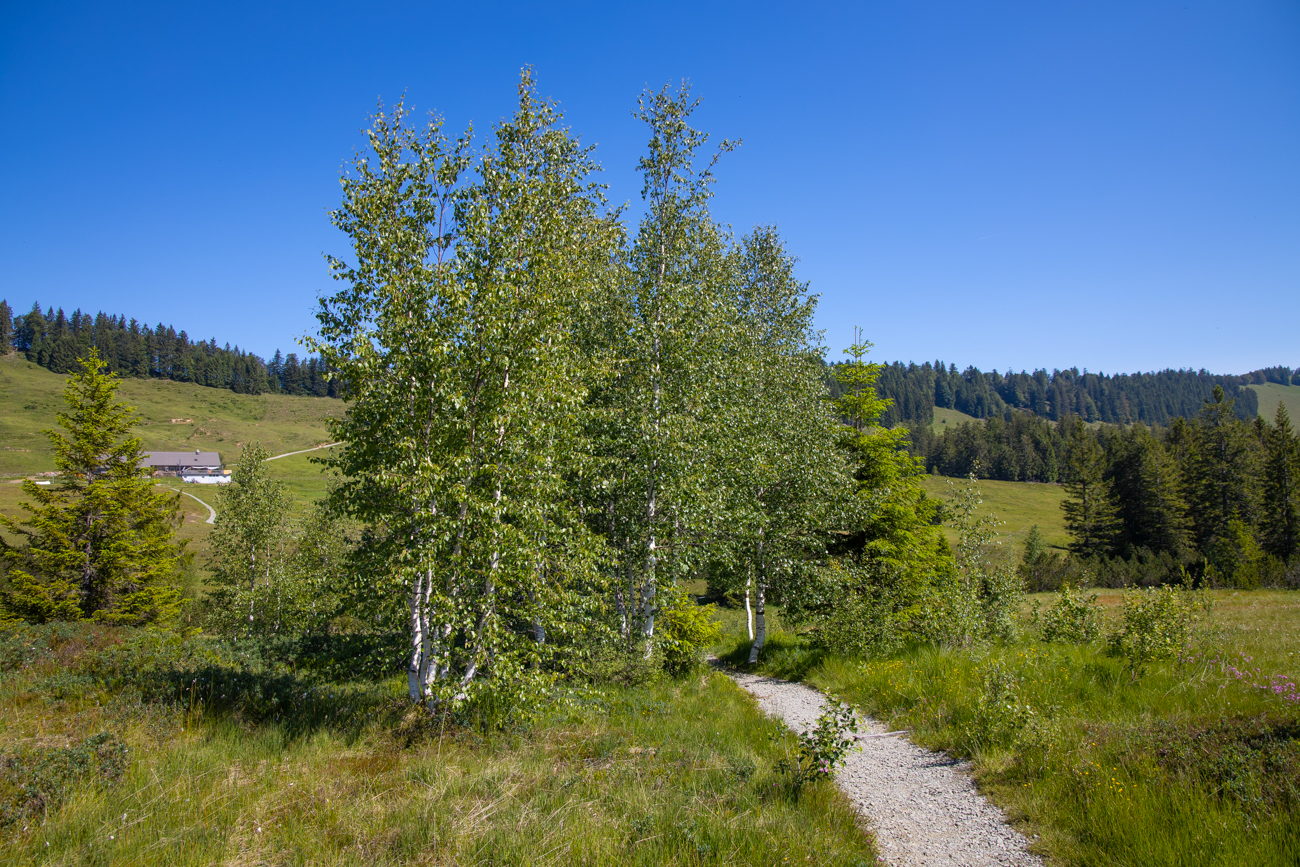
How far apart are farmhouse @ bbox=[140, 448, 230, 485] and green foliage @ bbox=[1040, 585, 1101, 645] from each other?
12302 centimetres

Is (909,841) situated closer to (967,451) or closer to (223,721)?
(223,721)

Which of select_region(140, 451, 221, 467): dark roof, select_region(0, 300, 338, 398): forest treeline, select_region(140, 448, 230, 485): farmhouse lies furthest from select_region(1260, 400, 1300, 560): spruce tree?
select_region(0, 300, 338, 398): forest treeline

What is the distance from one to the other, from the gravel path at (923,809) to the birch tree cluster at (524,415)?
4.74 metres

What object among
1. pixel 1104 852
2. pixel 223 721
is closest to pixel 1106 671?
pixel 1104 852

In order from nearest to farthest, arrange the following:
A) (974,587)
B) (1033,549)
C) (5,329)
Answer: (974,587)
(1033,549)
(5,329)

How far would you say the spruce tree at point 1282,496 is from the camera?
50.8m

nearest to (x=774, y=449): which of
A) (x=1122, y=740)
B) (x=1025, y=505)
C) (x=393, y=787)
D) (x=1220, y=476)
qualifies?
(x=1122, y=740)

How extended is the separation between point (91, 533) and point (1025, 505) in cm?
12066

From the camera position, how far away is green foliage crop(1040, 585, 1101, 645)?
1341 centimetres

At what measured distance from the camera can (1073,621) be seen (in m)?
13.7

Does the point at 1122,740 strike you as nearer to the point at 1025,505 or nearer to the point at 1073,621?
the point at 1073,621

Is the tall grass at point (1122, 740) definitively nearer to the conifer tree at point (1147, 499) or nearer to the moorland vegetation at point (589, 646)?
the moorland vegetation at point (589, 646)

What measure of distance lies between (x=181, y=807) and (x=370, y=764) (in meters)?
2.19

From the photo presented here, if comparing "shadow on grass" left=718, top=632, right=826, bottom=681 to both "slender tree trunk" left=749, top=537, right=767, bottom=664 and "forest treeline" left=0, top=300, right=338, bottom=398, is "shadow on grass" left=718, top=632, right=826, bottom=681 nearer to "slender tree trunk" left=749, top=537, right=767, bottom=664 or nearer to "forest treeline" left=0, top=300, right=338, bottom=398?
"slender tree trunk" left=749, top=537, right=767, bottom=664
